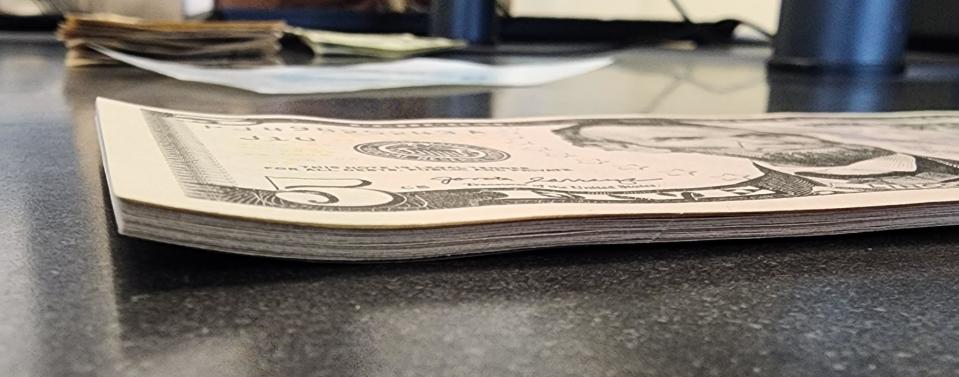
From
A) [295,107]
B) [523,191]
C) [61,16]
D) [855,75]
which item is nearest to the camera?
[523,191]

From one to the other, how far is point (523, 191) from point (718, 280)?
0.07m

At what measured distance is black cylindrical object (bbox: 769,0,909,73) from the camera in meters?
0.96

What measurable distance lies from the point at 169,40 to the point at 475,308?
2.76 ft

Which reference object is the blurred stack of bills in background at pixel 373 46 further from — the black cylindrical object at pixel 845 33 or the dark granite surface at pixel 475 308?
the dark granite surface at pixel 475 308

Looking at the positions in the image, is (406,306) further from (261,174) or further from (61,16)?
(61,16)

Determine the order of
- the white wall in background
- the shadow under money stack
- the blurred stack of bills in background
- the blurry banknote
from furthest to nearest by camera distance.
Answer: the white wall in background < the blurred stack of bills in background < the shadow under money stack < the blurry banknote

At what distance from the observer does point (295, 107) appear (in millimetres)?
646

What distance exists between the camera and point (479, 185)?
0.98 ft

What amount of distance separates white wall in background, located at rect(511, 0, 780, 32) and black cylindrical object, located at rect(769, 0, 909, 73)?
104 cm

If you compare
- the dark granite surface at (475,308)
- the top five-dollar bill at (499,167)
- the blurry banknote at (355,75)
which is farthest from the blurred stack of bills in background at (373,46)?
the dark granite surface at (475,308)

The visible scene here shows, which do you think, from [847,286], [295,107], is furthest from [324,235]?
[295,107]

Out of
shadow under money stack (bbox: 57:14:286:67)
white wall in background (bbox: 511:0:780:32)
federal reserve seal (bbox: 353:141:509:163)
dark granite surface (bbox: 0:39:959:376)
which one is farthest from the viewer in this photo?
white wall in background (bbox: 511:0:780:32)

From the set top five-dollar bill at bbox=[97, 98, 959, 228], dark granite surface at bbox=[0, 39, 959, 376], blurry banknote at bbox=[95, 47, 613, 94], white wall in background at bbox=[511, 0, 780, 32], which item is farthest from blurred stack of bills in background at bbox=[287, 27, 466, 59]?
white wall in background at bbox=[511, 0, 780, 32]

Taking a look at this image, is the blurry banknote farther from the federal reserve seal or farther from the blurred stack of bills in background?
the federal reserve seal
